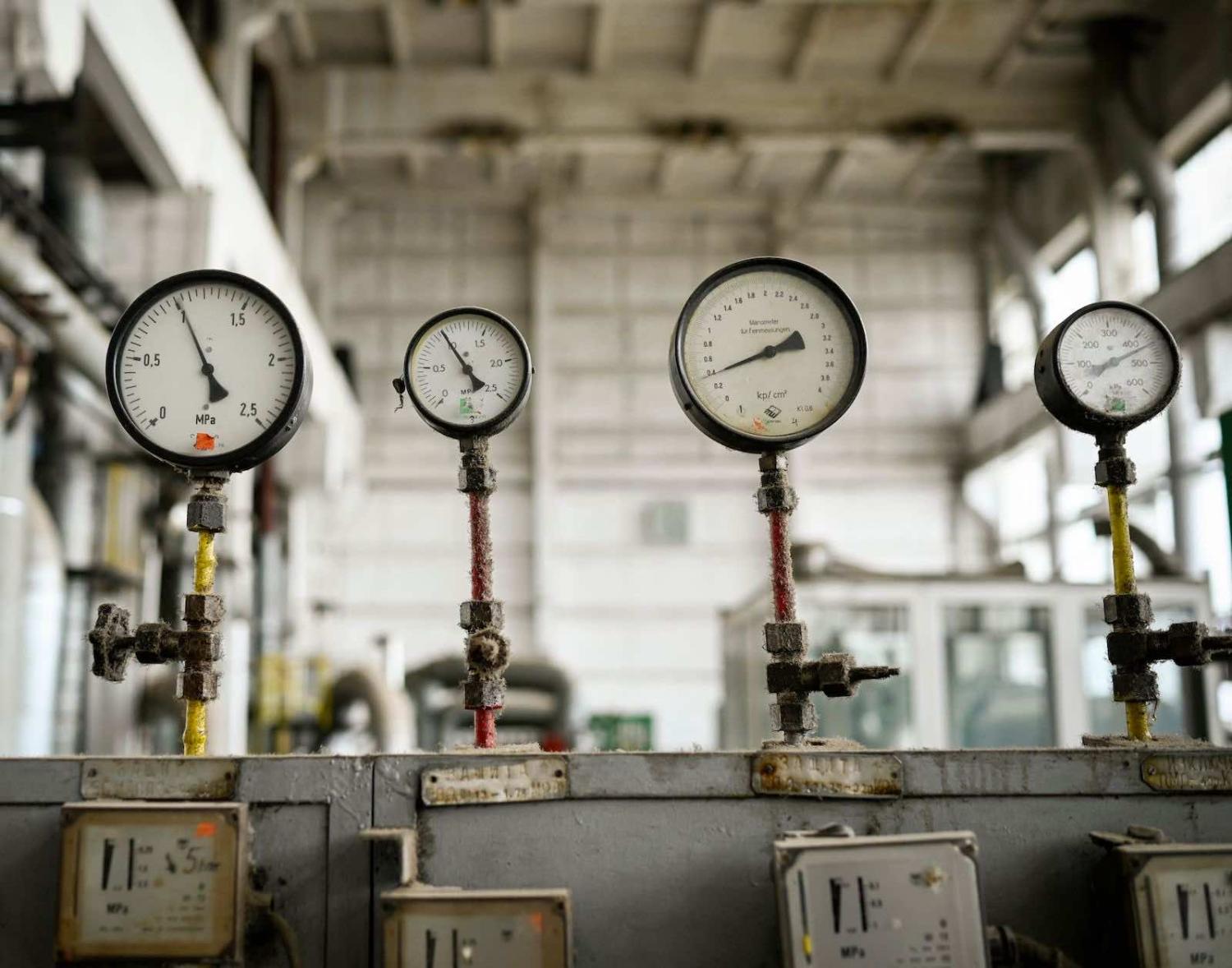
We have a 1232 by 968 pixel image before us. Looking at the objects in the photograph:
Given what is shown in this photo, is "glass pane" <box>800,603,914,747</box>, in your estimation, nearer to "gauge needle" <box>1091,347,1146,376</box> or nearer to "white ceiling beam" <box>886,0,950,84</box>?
"gauge needle" <box>1091,347,1146,376</box>

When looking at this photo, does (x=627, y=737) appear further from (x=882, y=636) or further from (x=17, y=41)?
(x=17, y=41)

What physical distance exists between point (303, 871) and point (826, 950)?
2.00 ft

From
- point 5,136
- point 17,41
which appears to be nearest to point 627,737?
point 5,136

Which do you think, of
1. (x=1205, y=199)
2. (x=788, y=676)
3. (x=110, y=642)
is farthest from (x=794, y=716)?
(x=1205, y=199)

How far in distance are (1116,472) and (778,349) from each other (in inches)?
20.2

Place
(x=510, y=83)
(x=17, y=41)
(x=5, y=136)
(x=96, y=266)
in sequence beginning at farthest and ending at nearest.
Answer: (x=510, y=83) < (x=96, y=266) < (x=5, y=136) < (x=17, y=41)

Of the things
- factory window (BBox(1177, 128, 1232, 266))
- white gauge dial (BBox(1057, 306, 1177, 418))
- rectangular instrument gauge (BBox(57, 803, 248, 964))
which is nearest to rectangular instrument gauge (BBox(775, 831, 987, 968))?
rectangular instrument gauge (BBox(57, 803, 248, 964))

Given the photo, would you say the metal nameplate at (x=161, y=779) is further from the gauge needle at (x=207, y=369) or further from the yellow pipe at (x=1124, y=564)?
the yellow pipe at (x=1124, y=564)

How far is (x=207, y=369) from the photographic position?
1615mm

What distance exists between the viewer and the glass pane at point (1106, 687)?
538 cm

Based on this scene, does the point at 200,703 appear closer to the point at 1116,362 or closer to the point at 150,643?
the point at 150,643

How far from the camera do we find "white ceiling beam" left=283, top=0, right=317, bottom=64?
745cm

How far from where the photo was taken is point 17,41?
2.74 metres

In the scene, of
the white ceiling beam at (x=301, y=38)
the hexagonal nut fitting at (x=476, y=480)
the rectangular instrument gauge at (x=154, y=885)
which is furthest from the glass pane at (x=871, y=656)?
the white ceiling beam at (x=301, y=38)
